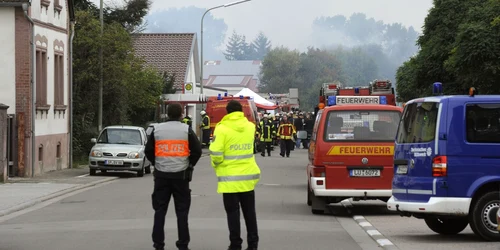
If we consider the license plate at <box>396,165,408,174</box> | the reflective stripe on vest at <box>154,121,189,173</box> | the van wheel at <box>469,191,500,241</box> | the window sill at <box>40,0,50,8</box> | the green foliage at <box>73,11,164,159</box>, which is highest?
the window sill at <box>40,0,50,8</box>

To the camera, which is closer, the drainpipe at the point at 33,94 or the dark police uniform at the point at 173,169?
the dark police uniform at the point at 173,169

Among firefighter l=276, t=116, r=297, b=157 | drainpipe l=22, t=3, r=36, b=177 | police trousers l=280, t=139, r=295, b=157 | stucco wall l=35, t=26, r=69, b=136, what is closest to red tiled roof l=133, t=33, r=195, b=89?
police trousers l=280, t=139, r=295, b=157

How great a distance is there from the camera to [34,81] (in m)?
31.0

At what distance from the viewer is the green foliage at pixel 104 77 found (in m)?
38.5

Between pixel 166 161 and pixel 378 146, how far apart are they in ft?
19.7

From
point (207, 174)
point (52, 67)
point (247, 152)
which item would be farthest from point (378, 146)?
point (52, 67)

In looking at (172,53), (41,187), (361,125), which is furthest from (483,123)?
(172,53)

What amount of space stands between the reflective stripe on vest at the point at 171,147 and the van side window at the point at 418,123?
311 cm

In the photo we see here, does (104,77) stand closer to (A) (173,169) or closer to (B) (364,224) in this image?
(B) (364,224)

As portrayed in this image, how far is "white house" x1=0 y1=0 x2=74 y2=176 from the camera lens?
30.2 meters

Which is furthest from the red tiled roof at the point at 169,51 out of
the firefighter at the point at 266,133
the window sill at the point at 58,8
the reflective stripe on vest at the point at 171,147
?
the reflective stripe on vest at the point at 171,147

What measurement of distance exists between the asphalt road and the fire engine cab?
1.87 feet

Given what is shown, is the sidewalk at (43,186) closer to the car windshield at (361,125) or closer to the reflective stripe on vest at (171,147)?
the car windshield at (361,125)

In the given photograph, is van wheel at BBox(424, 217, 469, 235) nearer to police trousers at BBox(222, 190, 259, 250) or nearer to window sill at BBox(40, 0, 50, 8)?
police trousers at BBox(222, 190, 259, 250)
